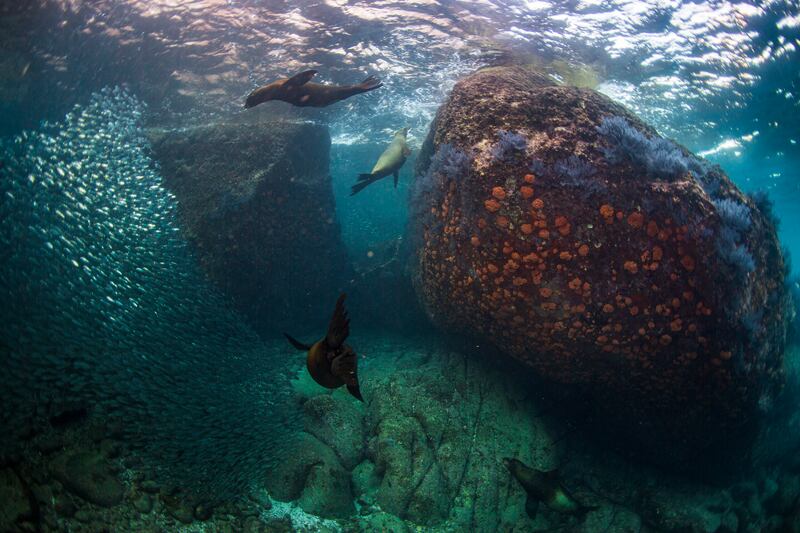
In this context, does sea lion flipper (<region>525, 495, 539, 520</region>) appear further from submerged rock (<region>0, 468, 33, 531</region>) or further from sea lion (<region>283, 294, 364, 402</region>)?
submerged rock (<region>0, 468, 33, 531</region>)

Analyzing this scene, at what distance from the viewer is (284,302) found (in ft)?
38.1

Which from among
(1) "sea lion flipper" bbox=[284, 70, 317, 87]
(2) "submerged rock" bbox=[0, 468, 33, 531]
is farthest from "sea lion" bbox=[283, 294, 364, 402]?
(2) "submerged rock" bbox=[0, 468, 33, 531]

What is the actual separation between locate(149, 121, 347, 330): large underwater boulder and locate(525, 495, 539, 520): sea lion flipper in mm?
8139

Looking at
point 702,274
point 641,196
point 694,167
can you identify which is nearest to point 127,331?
point 641,196

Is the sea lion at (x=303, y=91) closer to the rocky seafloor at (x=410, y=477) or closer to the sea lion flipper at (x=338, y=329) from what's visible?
the sea lion flipper at (x=338, y=329)

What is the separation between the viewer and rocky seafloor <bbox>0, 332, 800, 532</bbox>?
5.01 metres

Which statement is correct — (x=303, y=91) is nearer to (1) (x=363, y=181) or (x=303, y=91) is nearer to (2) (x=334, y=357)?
(1) (x=363, y=181)

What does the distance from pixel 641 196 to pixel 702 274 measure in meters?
1.30

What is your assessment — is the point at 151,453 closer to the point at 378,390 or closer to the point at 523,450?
the point at 378,390

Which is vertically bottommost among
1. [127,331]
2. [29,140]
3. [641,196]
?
[127,331]

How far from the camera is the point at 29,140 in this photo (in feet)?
28.4

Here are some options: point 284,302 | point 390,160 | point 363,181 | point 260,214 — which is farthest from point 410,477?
point 260,214

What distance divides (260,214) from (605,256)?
936 centimetres

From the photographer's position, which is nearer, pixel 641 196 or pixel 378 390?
pixel 641 196
